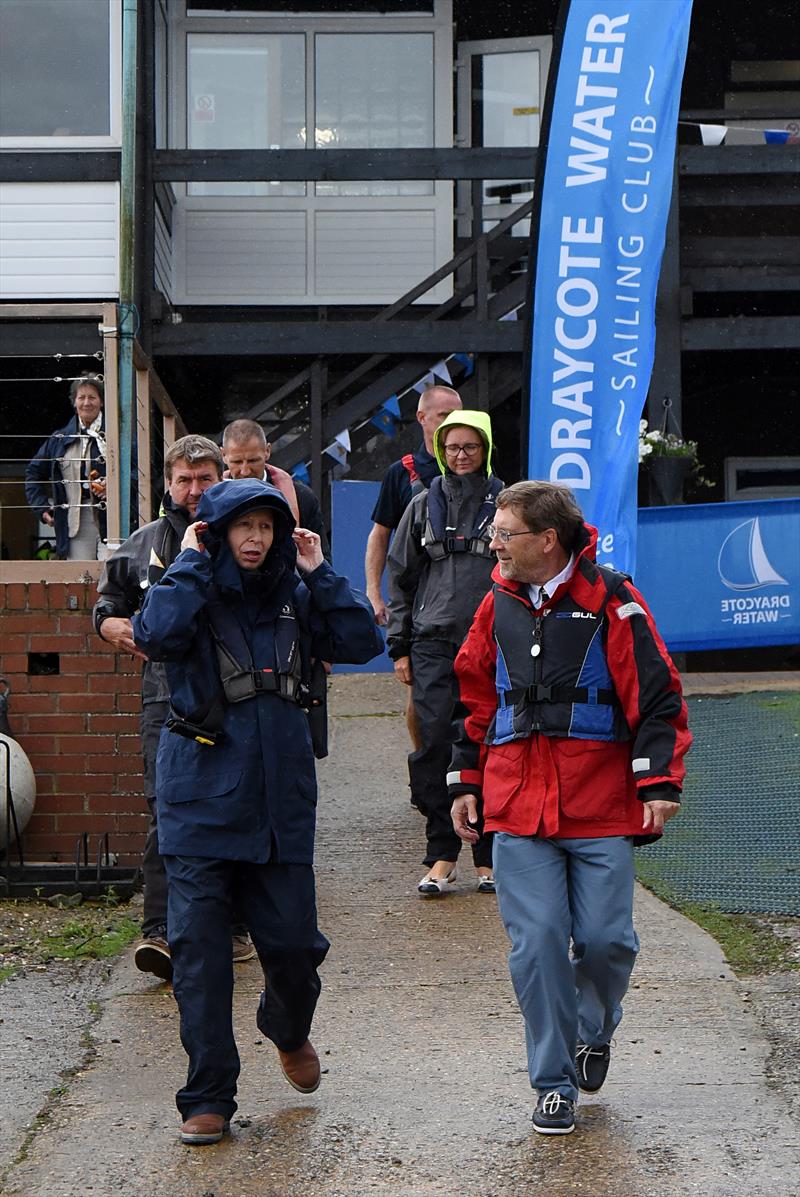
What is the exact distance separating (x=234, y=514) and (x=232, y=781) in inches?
26.8

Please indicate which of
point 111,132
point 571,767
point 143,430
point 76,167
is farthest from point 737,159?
point 571,767

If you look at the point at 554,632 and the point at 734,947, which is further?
the point at 734,947

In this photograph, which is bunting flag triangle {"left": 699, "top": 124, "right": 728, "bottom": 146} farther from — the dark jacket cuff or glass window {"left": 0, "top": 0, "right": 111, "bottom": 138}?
the dark jacket cuff

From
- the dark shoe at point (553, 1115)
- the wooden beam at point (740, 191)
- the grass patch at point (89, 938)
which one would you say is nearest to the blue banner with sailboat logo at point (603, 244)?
the wooden beam at point (740, 191)

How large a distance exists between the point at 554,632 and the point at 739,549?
8181 millimetres

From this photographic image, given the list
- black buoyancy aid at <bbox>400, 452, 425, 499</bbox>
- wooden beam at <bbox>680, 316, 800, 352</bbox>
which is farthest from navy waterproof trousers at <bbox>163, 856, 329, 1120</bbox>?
wooden beam at <bbox>680, 316, 800, 352</bbox>

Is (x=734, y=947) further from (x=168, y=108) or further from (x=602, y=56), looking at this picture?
(x=168, y=108)

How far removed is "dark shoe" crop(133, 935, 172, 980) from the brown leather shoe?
1.13m

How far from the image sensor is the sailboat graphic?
488 inches

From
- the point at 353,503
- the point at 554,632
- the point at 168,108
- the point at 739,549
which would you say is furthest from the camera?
the point at 168,108

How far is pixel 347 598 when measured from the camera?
462 centimetres

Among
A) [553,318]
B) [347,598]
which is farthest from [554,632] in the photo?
[553,318]

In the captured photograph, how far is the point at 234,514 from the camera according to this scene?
444 centimetres

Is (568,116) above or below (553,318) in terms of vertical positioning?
above
